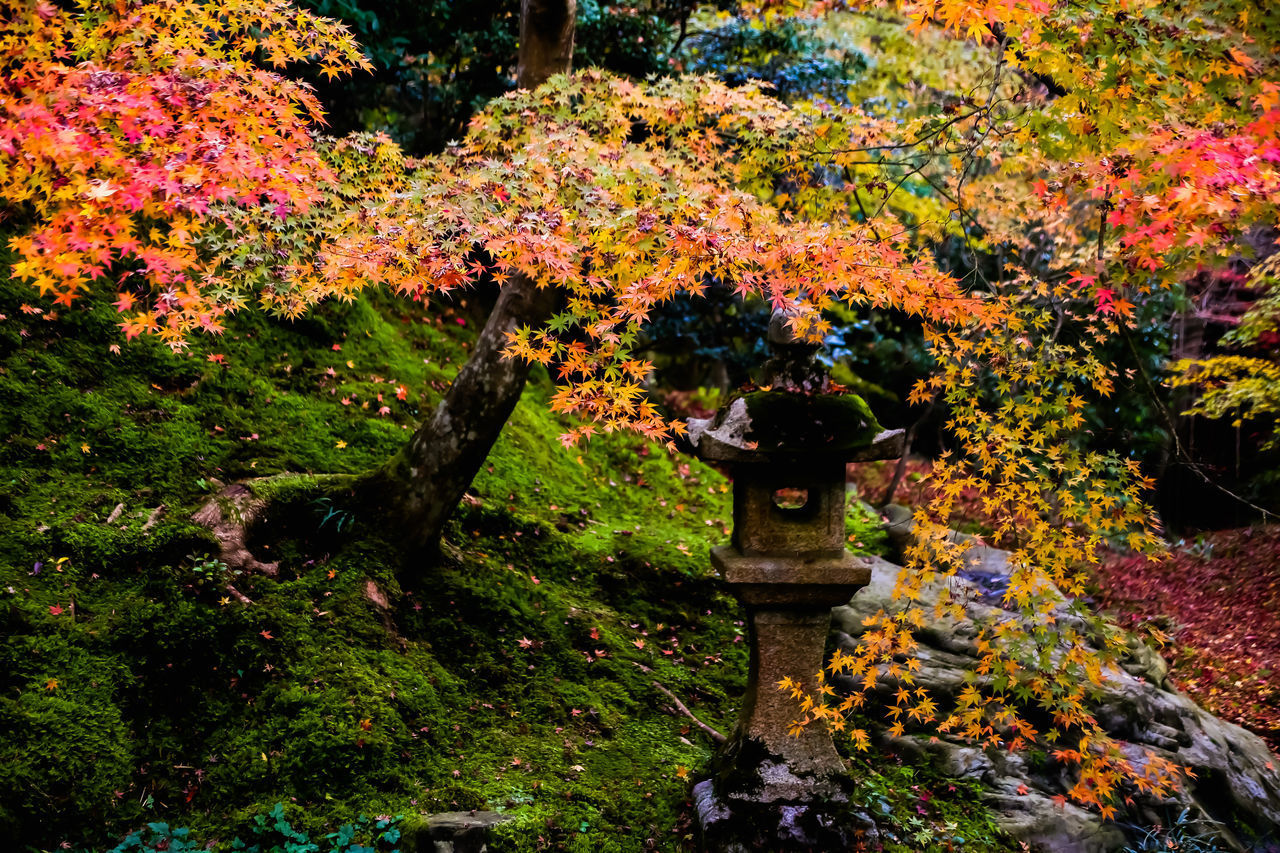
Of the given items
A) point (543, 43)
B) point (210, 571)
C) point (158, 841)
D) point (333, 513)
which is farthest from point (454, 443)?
point (543, 43)

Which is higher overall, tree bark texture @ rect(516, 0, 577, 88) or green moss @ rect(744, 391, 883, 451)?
tree bark texture @ rect(516, 0, 577, 88)

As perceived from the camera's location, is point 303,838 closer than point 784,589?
Yes

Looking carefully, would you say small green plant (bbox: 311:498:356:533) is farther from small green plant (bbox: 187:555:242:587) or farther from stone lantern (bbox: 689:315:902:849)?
stone lantern (bbox: 689:315:902:849)

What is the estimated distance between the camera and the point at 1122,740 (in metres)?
5.27

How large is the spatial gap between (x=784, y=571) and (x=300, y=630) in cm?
260

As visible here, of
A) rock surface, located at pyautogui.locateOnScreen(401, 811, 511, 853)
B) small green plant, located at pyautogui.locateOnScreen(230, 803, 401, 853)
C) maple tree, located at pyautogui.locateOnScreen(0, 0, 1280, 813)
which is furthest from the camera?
rock surface, located at pyautogui.locateOnScreen(401, 811, 511, 853)

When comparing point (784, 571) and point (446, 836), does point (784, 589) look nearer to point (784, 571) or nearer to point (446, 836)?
point (784, 571)

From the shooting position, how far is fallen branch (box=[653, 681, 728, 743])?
4773 millimetres

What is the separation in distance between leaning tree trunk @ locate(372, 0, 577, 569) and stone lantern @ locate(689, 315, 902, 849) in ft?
5.53

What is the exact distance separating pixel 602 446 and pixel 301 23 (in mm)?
5058

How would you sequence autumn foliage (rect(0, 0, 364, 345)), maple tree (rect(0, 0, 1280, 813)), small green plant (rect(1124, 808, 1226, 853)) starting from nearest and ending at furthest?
1. autumn foliage (rect(0, 0, 364, 345))
2. maple tree (rect(0, 0, 1280, 813))
3. small green plant (rect(1124, 808, 1226, 853))

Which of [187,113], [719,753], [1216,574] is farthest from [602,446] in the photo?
[1216,574]

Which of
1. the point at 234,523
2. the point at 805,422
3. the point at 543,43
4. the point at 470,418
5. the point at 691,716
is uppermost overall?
the point at 543,43

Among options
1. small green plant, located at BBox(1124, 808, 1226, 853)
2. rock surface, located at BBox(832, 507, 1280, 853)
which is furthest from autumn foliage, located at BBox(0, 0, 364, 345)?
small green plant, located at BBox(1124, 808, 1226, 853)
